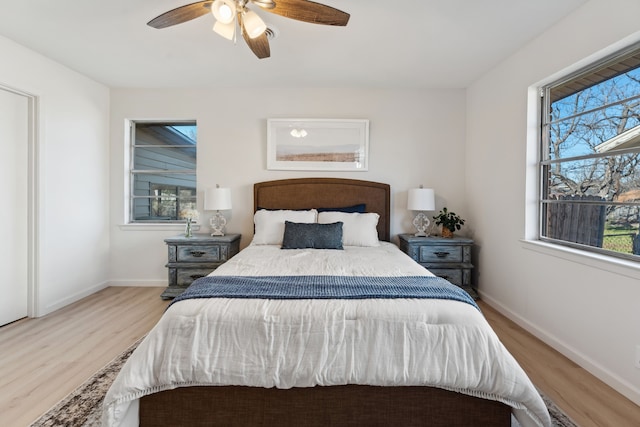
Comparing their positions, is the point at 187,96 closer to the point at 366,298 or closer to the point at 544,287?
the point at 366,298

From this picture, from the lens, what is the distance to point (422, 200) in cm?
353

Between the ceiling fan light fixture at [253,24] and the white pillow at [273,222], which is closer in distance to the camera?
the ceiling fan light fixture at [253,24]

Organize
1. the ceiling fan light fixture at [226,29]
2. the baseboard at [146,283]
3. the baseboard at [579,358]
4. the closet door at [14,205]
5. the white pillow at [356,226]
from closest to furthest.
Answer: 1. the baseboard at [579,358]
2. the ceiling fan light fixture at [226,29]
3. the closet door at [14,205]
4. the white pillow at [356,226]
5. the baseboard at [146,283]

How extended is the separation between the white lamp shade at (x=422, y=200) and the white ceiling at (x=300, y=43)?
1270mm

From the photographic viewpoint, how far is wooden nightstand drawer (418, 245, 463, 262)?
11.1 ft

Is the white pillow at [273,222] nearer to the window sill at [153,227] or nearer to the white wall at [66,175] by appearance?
the window sill at [153,227]

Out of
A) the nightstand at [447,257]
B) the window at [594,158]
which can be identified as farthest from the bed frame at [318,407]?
the nightstand at [447,257]

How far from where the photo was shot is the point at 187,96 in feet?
12.6

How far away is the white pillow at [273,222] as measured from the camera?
10.8 ft

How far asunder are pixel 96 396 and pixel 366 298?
1670 mm

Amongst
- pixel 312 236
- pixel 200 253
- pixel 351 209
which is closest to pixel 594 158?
pixel 351 209

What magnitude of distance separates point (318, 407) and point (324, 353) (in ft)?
0.88

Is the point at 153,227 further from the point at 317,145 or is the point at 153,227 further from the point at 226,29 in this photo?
the point at 226,29

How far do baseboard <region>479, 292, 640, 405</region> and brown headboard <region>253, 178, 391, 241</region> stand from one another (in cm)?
152
